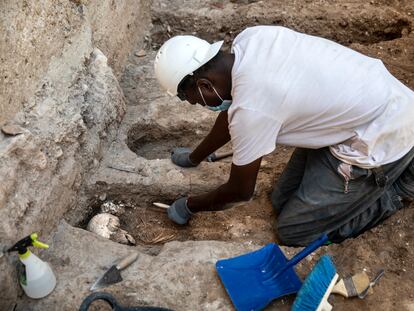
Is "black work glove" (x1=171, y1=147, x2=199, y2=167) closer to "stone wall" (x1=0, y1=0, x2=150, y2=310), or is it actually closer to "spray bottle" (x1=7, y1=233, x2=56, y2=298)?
"stone wall" (x1=0, y1=0, x2=150, y2=310)

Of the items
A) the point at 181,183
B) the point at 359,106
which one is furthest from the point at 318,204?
the point at 181,183

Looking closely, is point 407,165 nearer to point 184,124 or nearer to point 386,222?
point 386,222

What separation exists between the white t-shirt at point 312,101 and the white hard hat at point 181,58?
0.14 m

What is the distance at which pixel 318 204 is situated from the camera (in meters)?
2.52

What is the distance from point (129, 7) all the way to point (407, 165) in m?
2.64

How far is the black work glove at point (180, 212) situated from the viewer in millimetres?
2730

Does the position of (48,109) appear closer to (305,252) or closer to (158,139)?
(158,139)

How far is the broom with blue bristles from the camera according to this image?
1984 millimetres

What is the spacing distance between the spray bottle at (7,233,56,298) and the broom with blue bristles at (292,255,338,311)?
111cm

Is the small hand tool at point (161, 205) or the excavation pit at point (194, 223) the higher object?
the small hand tool at point (161, 205)

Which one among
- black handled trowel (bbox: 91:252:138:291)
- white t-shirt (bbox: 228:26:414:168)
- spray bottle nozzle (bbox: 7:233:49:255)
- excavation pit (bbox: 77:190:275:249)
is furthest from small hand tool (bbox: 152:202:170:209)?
spray bottle nozzle (bbox: 7:233:49:255)

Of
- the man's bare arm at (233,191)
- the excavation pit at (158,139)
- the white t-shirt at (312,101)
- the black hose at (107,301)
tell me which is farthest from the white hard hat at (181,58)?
the excavation pit at (158,139)

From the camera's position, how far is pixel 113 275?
86.7 inches

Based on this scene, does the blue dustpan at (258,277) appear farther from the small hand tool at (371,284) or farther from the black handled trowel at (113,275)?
the black handled trowel at (113,275)
